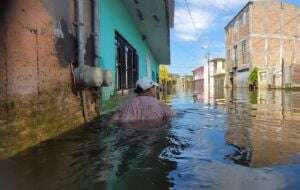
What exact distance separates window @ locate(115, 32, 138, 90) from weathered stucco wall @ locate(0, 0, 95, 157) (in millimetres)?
5097

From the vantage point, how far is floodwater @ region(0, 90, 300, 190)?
315 centimetres

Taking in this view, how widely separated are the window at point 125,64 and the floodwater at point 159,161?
5.48 meters

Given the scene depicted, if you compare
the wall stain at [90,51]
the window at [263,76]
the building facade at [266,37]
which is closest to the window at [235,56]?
A: the building facade at [266,37]

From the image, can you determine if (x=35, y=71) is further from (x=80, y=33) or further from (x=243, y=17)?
(x=243, y=17)

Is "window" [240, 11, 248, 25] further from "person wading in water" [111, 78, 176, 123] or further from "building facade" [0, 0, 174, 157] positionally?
"person wading in water" [111, 78, 176, 123]

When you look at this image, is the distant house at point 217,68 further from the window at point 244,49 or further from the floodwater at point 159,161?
the floodwater at point 159,161

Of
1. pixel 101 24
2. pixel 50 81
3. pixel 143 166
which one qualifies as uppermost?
pixel 101 24

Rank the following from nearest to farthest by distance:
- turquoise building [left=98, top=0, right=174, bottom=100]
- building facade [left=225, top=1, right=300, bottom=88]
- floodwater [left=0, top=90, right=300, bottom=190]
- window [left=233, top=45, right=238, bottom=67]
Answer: floodwater [left=0, top=90, right=300, bottom=190], turquoise building [left=98, top=0, right=174, bottom=100], building facade [left=225, top=1, right=300, bottom=88], window [left=233, top=45, right=238, bottom=67]

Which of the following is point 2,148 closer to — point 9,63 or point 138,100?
point 9,63

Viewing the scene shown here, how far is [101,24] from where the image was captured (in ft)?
29.1

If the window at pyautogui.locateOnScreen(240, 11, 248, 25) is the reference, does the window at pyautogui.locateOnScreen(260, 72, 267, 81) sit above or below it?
below

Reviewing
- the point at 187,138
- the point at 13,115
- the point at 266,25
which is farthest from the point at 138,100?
the point at 266,25

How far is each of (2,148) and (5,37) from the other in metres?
1.10

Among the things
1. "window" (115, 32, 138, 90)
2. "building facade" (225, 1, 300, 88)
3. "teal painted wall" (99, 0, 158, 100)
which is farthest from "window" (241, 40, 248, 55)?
"teal painted wall" (99, 0, 158, 100)
